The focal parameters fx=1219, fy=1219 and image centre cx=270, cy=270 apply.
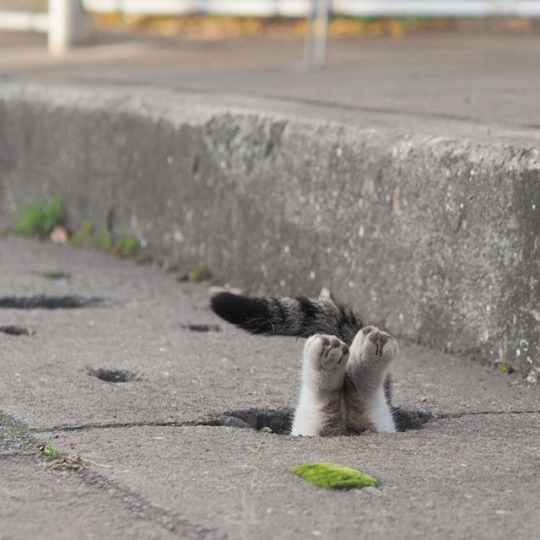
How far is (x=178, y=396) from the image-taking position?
10.6 ft

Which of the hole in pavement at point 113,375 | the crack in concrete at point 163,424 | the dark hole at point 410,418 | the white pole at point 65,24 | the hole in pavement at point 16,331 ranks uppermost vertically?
the white pole at point 65,24

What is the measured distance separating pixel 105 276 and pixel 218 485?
8.30 feet

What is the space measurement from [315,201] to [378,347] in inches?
55.3

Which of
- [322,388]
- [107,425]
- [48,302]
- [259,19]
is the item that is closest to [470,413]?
[322,388]

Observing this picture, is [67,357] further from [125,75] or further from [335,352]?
[125,75]

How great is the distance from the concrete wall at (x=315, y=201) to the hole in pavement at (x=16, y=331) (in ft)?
3.28

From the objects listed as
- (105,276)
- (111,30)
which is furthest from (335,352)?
(111,30)

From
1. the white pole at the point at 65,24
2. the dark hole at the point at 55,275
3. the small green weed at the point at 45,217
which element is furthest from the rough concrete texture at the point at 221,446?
the white pole at the point at 65,24

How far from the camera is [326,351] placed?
9.74ft

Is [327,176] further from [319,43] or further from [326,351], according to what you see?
[319,43]

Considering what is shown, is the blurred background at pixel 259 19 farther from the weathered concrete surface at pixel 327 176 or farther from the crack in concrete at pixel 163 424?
the crack in concrete at pixel 163 424

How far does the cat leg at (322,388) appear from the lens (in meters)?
2.98

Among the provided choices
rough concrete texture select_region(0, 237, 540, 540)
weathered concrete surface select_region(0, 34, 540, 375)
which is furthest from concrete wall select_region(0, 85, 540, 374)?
rough concrete texture select_region(0, 237, 540, 540)

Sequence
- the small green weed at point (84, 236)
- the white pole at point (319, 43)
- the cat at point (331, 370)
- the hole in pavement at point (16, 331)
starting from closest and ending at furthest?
the cat at point (331, 370), the hole in pavement at point (16, 331), the small green weed at point (84, 236), the white pole at point (319, 43)
